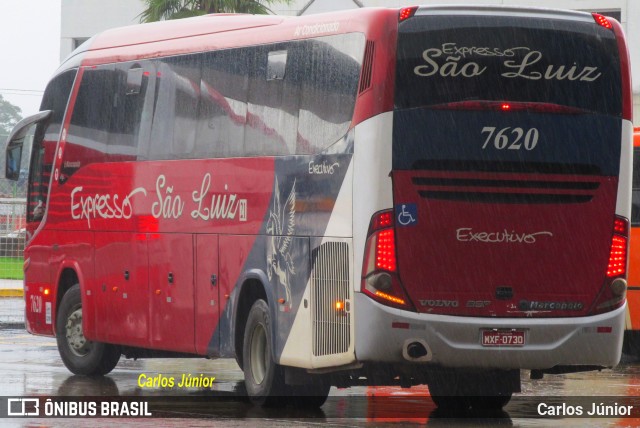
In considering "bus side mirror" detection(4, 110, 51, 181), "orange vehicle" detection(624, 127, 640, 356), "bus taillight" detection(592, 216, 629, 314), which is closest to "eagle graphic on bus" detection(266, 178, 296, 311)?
"bus taillight" detection(592, 216, 629, 314)

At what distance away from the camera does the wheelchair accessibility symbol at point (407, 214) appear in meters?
12.2

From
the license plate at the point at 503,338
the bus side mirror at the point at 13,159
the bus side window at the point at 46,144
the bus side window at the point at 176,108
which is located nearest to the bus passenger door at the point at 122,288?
the bus side window at the point at 176,108

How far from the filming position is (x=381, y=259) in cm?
1223

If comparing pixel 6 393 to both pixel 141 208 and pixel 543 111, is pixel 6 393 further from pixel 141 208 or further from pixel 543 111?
pixel 543 111

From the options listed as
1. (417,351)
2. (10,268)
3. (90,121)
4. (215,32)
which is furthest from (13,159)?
(10,268)

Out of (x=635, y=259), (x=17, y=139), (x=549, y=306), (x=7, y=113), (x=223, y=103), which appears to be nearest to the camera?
(x=549, y=306)

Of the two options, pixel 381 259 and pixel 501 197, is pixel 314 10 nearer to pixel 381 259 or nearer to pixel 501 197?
pixel 501 197

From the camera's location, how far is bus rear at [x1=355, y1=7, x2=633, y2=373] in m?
12.2

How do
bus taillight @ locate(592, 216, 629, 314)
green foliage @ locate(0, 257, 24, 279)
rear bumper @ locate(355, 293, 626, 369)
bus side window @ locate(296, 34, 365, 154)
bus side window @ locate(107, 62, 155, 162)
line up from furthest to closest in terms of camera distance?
green foliage @ locate(0, 257, 24, 279), bus side window @ locate(107, 62, 155, 162), bus taillight @ locate(592, 216, 629, 314), bus side window @ locate(296, 34, 365, 154), rear bumper @ locate(355, 293, 626, 369)

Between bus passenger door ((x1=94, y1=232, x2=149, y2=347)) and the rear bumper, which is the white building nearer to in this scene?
bus passenger door ((x1=94, y1=232, x2=149, y2=347))

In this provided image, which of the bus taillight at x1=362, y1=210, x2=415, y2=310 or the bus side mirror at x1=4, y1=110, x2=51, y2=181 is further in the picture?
the bus side mirror at x1=4, y1=110, x2=51, y2=181

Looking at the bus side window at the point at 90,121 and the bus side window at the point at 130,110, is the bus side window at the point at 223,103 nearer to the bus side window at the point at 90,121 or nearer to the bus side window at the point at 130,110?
the bus side window at the point at 130,110

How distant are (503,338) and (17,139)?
334 inches

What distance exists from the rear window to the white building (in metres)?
29.3
